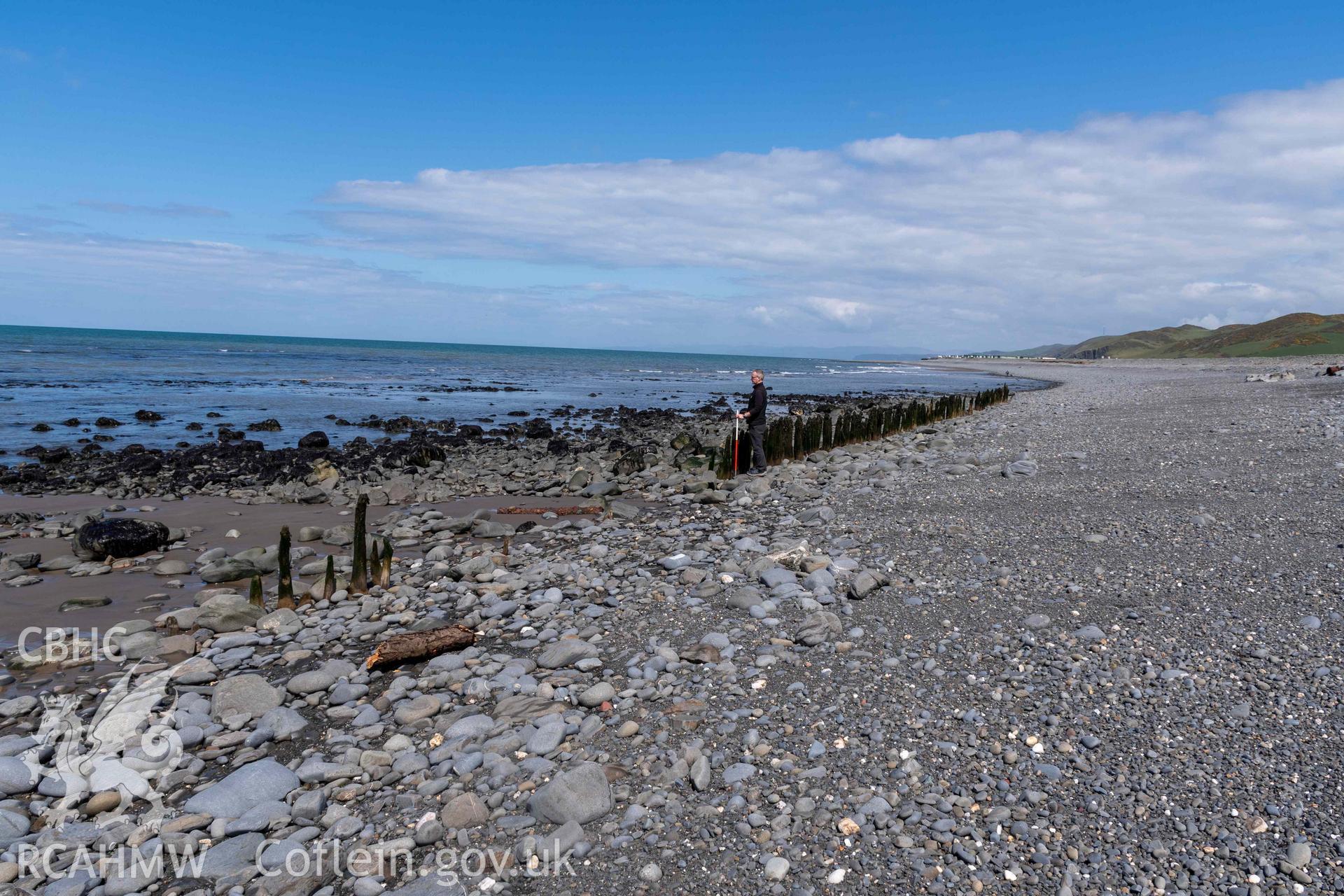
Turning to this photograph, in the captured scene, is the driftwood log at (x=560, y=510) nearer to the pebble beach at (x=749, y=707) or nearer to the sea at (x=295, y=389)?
the pebble beach at (x=749, y=707)

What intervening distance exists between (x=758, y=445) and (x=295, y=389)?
133 ft

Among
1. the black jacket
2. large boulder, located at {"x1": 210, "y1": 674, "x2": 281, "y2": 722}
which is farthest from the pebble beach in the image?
the black jacket

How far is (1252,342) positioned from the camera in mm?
92750

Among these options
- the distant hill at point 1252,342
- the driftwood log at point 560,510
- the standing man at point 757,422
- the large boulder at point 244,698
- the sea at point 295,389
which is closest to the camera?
the large boulder at point 244,698

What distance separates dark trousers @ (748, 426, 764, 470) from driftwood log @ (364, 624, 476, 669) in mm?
10077

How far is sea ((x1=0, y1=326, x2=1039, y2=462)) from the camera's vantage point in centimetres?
2825

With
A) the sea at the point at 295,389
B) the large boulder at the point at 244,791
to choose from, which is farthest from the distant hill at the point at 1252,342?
the large boulder at the point at 244,791

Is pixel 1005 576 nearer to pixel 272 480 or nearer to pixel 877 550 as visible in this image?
pixel 877 550

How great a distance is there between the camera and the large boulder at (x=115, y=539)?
36.6 feet

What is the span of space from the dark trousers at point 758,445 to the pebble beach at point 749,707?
4.80 meters

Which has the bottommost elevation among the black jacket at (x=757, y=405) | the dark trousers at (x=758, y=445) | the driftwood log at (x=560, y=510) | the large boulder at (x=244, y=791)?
the large boulder at (x=244, y=791)

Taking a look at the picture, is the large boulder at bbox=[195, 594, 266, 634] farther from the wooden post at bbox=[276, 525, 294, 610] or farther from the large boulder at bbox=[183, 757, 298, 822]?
the large boulder at bbox=[183, 757, 298, 822]

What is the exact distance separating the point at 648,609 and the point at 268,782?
12.4 feet

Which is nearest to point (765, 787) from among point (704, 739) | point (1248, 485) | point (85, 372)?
point (704, 739)
